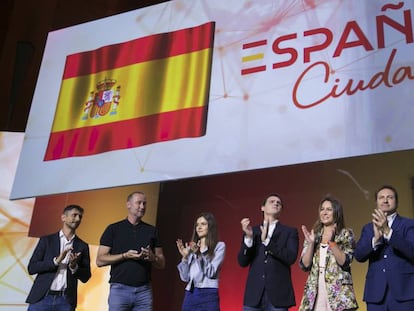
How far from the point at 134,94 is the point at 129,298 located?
148 centimetres

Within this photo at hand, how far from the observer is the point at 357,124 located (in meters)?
3.16

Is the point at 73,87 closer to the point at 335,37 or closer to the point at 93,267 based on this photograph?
the point at 93,267

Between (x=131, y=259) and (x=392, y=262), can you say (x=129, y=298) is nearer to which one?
(x=131, y=259)

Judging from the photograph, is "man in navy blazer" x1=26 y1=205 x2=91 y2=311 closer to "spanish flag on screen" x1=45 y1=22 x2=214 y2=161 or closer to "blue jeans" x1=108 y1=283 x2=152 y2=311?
"blue jeans" x1=108 y1=283 x2=152 y2=311

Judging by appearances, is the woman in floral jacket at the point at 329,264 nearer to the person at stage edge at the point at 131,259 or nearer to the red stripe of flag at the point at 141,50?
the person at stage edge at the point at 131,259

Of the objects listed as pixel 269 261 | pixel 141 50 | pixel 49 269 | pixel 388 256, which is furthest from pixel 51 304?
pixel 388 256

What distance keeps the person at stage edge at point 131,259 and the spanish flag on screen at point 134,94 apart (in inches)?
22.2

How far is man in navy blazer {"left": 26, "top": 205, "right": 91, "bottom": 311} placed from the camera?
362 cm

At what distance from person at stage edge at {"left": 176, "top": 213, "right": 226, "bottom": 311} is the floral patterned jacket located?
56 centimetres

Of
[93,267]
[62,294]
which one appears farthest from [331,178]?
[62,294]

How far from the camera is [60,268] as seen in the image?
3.73m

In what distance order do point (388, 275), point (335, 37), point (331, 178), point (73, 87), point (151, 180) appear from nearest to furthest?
point (388, 275)
point (335, 37)
point (151, 180)
point (73, 87)
point (331, 178)

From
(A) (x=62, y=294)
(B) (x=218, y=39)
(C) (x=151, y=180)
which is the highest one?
(B) (x=218, y=39)

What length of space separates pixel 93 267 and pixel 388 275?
106 inches
